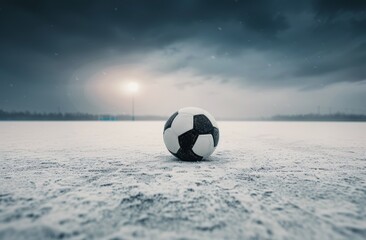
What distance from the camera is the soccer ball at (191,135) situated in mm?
3479

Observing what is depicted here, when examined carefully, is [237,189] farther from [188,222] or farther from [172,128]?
[172,128]

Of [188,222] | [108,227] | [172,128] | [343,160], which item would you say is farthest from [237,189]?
[343,160]

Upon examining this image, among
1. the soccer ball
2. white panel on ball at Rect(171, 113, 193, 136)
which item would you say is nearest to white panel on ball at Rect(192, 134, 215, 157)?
the soccer ball

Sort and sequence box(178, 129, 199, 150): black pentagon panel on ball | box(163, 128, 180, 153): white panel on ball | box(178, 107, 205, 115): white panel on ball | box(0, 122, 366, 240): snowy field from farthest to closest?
box(178, 107, 205, 115): white panel on ball
box(163, 128, 180, 153): white panel on ball
box(178, 129, 199, 150): black pentagon panel on ball
box(0, 122, 366, 240): snowy field

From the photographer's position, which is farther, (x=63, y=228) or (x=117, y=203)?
(x=117, y=203)

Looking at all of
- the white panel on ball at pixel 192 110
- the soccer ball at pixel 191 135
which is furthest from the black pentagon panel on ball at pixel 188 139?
the white panel on ball at pixel 192 110

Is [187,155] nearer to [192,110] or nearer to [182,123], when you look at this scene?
[182,123]

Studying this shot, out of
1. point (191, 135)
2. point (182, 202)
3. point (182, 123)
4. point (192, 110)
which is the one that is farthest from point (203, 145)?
point (182, 202)

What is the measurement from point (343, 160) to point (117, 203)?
147 inches

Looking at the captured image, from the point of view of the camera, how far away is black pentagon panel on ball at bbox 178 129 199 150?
3.46 m

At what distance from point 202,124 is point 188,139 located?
341mm

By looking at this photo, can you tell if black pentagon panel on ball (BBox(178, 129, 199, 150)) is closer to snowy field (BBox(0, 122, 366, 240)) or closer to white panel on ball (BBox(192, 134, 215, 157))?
white panel on ball (BBox(192, 134, 215, 157))

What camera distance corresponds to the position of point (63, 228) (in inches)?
54.9

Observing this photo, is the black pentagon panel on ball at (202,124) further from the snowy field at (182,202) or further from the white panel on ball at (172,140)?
the snowy field at (182,202)
